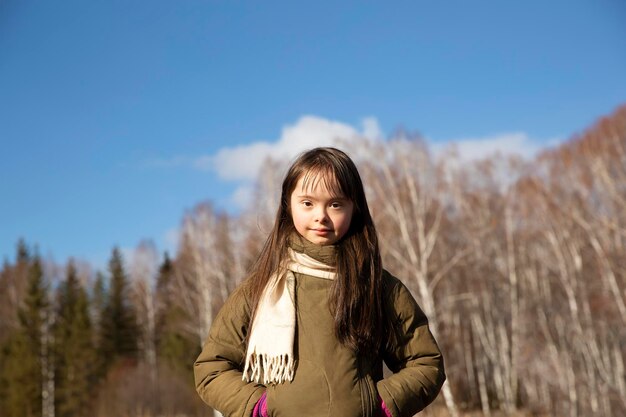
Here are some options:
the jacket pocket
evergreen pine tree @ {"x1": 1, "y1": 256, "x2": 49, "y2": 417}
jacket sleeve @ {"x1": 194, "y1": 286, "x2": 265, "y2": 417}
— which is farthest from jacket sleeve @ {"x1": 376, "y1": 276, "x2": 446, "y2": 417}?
evergreen pine tree @ {"x1": 1, "y1": 256, "x2": 49, "y2": 417}

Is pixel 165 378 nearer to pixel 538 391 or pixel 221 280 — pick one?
pixel 221 280

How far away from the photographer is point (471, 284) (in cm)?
2664

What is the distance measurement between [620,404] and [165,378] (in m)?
16.7

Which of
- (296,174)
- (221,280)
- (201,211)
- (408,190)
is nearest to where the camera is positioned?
(296,174)

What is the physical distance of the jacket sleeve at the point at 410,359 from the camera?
6.50 feet

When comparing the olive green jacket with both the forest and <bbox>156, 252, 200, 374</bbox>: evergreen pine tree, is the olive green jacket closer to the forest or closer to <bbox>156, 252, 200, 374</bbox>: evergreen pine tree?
the forest

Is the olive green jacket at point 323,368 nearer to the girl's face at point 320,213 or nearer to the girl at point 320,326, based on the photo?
the girl at point 320,326

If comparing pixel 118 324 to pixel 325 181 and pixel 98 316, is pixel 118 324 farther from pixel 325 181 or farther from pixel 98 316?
pixel 325 181

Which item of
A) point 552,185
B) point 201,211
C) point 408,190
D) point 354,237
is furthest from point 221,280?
point 354,237

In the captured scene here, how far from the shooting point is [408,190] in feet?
69.3

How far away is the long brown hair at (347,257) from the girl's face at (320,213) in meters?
0.02

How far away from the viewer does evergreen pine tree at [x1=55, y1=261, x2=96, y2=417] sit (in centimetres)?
3059

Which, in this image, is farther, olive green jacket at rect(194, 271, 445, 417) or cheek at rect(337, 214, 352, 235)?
cheek at rect(337, 214, 352, 235)

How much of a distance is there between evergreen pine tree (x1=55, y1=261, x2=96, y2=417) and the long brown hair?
2962cm
